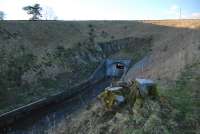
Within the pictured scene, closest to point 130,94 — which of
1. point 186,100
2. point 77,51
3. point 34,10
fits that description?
point 186,100

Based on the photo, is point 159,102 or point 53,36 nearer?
point 159,102

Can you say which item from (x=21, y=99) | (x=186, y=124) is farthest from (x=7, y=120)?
(x=186, y=124)

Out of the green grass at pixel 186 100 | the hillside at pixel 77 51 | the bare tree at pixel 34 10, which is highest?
the bare tree at pixel 34 10

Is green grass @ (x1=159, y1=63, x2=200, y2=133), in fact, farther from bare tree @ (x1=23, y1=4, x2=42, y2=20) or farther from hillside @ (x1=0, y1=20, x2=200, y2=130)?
bare tree @ (x1=23, y1=4, x2=42, y2=20)

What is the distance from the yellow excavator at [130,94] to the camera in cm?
1141

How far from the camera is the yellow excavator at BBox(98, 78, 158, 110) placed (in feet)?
37.4

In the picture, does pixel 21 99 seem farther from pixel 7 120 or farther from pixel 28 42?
pixel 28 42

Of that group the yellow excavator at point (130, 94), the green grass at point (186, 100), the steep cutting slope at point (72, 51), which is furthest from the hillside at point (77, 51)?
the yellow excavator at point (130, 94)

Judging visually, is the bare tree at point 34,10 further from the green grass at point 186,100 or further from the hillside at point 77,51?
the green grass at point 186,100

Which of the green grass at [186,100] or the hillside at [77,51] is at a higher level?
the hillside at [77,51]

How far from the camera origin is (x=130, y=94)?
12031 millimetres

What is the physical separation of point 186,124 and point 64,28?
3461 cm

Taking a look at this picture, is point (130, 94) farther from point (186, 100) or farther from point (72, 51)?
point (72, 51)

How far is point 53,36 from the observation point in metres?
37.1
